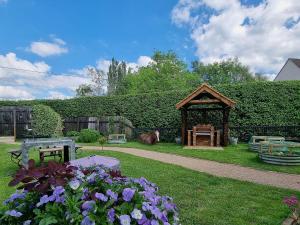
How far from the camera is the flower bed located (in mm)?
1458

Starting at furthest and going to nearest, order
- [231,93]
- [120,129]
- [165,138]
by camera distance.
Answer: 1. [120,129]
2. [165,138]
3. [231,93]

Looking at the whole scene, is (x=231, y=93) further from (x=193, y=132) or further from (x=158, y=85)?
(x=158, y=85)

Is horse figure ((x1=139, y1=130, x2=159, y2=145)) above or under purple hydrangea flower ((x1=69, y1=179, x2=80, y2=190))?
under

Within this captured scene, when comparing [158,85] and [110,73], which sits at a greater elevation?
[110,73]

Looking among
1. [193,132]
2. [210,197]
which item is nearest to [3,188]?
[210,197]

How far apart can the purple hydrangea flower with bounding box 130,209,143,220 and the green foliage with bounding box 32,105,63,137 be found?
14976mm

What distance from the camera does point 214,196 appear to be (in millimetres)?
4637

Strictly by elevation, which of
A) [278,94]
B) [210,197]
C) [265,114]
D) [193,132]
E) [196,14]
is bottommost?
[210,197]

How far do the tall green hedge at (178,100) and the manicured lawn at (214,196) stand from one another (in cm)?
690

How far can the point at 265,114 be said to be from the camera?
467 inches

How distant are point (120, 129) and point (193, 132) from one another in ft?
17.1

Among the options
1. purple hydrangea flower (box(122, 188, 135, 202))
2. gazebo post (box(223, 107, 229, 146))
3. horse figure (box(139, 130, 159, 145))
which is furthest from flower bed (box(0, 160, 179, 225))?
horse figure (box(139, 130, 159, 145))

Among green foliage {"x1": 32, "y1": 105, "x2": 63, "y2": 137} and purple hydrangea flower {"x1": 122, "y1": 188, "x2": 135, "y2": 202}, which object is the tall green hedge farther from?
purple hydrangea flower {"x1": 122, "y1": 188, "x2": 135, "y2": 202}

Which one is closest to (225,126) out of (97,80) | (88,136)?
(88,136)
